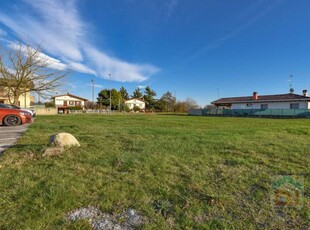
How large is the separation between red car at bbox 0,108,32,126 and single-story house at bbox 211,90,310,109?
36.8m

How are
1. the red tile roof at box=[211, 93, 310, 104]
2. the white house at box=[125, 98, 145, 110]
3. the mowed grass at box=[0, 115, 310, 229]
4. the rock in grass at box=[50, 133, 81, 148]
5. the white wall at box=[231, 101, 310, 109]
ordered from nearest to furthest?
the mowed grass at box=[0, 115, 310, 229] < the rock in grass at box=[50, 133, 81, 148] < the white wall at box=[231, 101, 310, 109] < the red tile roof at box=[211, 93, 310, 104] < the white house at box=[125, 98, 145, 110]

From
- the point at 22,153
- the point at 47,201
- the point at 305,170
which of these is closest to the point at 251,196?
the point at 305,170

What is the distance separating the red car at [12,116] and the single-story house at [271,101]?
3681 cm

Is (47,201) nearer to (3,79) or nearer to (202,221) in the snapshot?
(202,221)

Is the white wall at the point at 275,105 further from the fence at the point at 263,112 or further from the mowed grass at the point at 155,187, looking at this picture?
the mowed grass at the point at 155,187

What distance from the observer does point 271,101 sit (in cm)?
3575

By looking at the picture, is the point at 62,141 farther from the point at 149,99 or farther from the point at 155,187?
the point at 149,99

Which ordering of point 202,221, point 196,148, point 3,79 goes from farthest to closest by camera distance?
point 3,79 < point 196,148 < point 202,221

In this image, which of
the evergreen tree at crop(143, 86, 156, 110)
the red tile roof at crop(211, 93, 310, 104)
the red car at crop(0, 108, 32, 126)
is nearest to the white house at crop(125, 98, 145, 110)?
the evergreen tree at crop(143, 86, 156, 110)

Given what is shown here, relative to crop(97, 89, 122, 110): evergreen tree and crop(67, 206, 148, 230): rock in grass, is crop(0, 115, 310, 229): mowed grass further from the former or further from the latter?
crop(97, 89, 122, 110): evergreen tree

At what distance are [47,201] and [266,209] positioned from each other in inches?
110

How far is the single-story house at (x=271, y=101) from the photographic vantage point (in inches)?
1275

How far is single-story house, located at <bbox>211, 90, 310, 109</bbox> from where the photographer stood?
106ft

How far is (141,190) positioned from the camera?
2994mm
